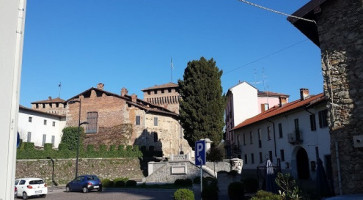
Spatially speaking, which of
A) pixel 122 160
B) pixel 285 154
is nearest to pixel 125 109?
pixel 122 160

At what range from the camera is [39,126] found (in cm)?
5044

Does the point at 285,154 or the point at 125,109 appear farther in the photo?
the point at 125,109

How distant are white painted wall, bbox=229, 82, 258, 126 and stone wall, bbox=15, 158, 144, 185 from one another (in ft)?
57.4

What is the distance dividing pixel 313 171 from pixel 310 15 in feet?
66.3

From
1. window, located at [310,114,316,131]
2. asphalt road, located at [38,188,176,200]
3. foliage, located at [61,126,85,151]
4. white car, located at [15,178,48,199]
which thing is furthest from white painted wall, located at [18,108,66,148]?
window, located at [310,114,316,131]

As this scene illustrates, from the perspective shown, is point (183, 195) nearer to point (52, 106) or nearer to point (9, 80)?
point (9, 80)

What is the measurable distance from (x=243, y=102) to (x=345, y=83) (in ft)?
134

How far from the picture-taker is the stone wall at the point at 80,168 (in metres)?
35.9

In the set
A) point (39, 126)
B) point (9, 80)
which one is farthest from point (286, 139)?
point (39, 126)

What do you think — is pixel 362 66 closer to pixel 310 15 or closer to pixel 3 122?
pixel 310 15

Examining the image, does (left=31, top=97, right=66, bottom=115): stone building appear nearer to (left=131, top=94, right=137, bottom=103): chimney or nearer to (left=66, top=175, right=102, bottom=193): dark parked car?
(left=131, top=94, right=137, bottom=103): chimney

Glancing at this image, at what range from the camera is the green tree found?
36000 mm

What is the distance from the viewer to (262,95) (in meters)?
55.5

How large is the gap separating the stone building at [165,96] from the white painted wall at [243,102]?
21.4m
